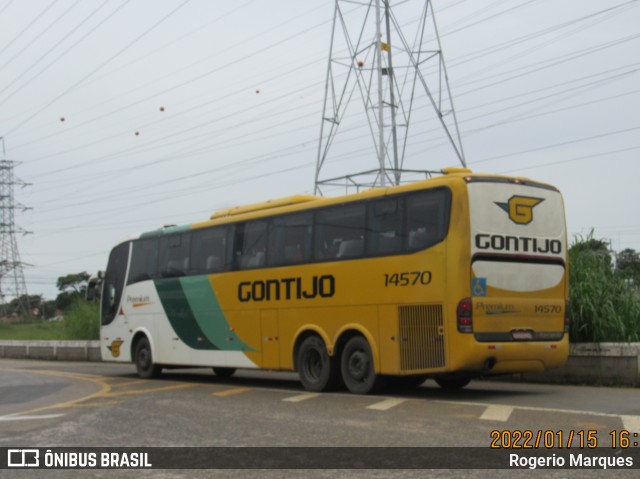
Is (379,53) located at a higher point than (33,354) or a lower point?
higher

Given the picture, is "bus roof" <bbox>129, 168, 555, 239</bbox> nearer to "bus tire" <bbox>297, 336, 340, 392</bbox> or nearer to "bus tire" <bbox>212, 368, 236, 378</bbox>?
"bus tire" <bbox>297, 336, 340, 392</bbox>

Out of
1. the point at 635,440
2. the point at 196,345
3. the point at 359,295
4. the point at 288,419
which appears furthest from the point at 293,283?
the point at 635,440

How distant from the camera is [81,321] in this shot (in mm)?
37250

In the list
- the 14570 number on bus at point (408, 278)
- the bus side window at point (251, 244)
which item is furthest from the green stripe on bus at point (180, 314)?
the 14570 number on bus at point (408, 278)

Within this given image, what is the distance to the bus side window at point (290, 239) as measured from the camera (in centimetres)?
1590

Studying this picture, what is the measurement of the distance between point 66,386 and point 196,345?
2.75 metres

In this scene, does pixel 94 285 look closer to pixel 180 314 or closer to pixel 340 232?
pixel 180 314

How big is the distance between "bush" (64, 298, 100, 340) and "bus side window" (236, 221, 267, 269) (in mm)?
20178

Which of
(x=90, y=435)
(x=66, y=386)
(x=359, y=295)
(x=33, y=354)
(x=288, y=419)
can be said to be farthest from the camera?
(x=33, y=354)

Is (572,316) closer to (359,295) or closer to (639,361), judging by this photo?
(639,361)

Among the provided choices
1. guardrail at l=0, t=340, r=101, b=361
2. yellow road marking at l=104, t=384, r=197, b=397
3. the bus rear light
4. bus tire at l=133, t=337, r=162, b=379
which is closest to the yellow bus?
the bus rear light

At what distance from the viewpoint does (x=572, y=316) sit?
16812mm

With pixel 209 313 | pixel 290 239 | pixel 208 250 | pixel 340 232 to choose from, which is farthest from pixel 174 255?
pixel 340 232

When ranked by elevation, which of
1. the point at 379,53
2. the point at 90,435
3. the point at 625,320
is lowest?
the point at 90,435
